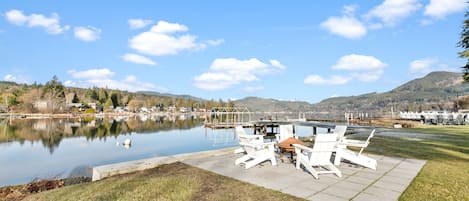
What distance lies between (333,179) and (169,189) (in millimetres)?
2921

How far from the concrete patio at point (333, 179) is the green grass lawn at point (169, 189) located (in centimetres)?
35

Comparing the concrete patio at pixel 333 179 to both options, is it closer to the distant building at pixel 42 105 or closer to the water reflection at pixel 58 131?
the water reflection at pixel 58 131

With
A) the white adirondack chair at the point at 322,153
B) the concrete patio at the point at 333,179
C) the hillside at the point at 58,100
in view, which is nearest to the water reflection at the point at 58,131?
the concrete patio at the point at 333,179

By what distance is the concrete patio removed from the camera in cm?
391

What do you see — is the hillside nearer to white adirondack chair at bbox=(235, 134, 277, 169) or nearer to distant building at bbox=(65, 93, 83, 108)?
distant building at bbox=(65, 93, 83, 108)

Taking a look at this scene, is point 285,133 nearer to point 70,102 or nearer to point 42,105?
point 42,105

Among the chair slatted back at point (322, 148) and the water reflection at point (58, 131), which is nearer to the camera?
the chair slatted back at point (322, 148)

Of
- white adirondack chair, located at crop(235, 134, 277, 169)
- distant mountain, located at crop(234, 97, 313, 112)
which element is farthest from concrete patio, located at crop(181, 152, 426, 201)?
distant mountain, located at crop(234, 97, 313, 112)

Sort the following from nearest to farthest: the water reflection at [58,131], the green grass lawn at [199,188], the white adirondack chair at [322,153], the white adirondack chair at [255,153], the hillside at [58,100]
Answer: the green grass lawn at [199,188] < the white adirondack chair at [322,153] < the white adirondack chair at [255,153] < the water reflection at [58,131] < the hillside at [58,100]

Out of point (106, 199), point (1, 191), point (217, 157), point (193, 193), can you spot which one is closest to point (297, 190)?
point (193, 193)

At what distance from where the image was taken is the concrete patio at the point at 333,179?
391cm

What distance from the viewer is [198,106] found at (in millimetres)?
125938

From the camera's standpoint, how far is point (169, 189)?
419cm

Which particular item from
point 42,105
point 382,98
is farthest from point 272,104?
point 42,105
